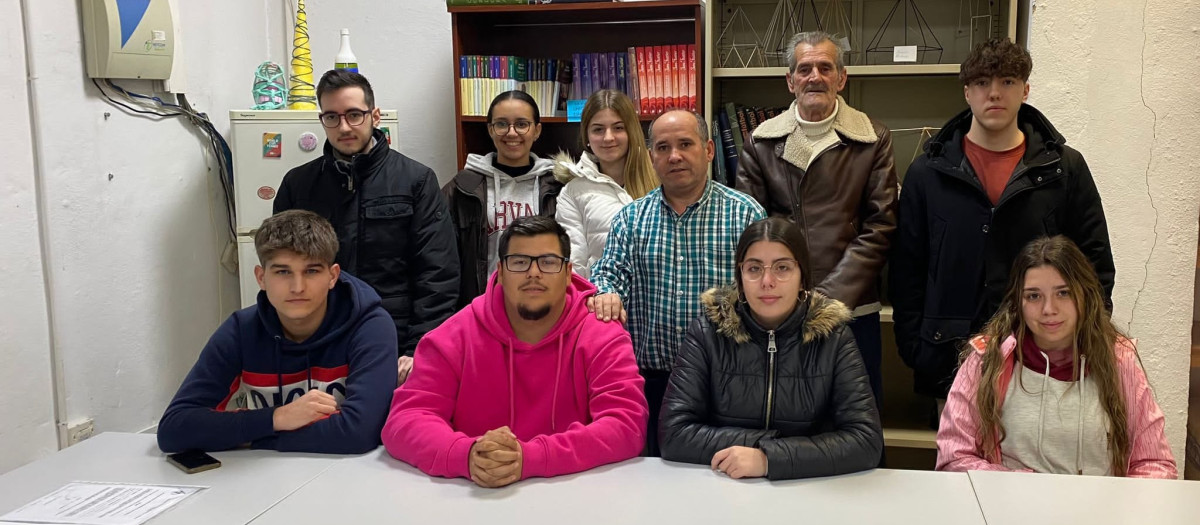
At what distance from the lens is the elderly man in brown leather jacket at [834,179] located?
2.53m

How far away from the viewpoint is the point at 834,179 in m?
2.56

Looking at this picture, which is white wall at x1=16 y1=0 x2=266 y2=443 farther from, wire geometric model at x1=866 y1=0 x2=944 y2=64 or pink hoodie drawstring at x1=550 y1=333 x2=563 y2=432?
wire geometric model at x1=866 y1=0 x2=944 y2=64

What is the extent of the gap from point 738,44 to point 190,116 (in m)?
2.14

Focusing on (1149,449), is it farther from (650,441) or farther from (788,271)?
(650,441)

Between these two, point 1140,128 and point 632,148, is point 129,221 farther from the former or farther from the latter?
point 1140,128

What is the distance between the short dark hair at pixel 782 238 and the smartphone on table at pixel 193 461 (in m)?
1.17

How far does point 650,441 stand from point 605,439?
562mm

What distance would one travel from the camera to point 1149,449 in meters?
1.85

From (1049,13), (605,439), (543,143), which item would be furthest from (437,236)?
(1049,13)

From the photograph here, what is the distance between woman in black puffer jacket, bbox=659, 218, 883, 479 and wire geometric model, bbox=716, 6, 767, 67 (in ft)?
6.08

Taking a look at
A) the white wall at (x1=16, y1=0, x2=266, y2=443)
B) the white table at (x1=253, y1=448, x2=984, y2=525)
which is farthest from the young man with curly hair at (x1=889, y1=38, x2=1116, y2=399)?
the white wall at (x1=16, y1=0, x2=266, y2=443)

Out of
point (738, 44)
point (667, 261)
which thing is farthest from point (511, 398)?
point (738, 44)

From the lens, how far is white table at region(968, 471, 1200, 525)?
4.99ft

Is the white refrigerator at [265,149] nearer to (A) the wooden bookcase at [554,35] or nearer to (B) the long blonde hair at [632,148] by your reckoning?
(A) the wooden bookcase at [554,35]
